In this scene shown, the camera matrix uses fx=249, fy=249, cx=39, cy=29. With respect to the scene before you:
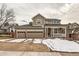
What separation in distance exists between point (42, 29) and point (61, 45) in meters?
0.44

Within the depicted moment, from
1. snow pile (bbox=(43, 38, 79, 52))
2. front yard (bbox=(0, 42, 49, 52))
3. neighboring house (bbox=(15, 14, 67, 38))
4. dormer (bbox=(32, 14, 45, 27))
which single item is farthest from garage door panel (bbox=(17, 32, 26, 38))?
snow pile (bbox=(43, 38, 79, 52))

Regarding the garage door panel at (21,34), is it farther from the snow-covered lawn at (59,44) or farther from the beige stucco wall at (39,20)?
the beige stucco wall at (39,20)

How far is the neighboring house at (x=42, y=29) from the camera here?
442 cm

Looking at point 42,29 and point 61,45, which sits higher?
point 42,29

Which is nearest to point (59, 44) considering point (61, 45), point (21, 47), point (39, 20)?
point (61, 45)

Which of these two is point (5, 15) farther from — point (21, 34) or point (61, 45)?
point (61, 45)

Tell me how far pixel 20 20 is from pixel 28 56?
65 cm

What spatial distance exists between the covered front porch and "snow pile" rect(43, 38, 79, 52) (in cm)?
7

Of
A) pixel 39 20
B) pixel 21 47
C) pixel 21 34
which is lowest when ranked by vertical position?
pixel 21 47

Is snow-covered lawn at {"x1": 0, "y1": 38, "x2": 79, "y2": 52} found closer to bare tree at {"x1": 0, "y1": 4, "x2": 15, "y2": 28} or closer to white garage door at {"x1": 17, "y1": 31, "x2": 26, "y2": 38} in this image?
white garage door at {"x1": 17, "y1": 31, "x2": 26, "y2": 38}

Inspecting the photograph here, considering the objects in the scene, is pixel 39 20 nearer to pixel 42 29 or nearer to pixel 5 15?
pixel 42 29

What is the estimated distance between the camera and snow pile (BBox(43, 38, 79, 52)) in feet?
14.5

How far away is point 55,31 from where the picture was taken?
4.45 meters

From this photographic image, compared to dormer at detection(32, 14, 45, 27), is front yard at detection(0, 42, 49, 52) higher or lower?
lower
